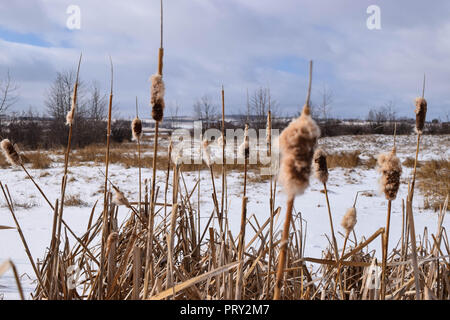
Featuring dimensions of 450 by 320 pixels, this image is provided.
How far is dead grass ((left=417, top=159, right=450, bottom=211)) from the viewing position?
16.7ft

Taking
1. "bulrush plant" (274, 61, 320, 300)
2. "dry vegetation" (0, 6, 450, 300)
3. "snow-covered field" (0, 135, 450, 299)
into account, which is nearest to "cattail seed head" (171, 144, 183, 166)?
"dry vegetation" (0, 6, 450, 300)

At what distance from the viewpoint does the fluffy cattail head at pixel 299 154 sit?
47 centimetres

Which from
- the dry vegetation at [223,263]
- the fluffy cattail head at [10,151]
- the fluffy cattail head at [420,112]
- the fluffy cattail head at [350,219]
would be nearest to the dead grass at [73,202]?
the dry vegetation at [223,263]

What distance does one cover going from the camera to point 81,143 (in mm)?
18516

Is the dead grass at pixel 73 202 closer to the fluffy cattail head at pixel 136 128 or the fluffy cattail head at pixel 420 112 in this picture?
the fluffy cattail head at pixel 136 128

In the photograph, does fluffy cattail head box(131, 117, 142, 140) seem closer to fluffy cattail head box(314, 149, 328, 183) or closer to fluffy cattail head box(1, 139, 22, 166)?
fluffy cattail head box(1, 139, 22, 166)

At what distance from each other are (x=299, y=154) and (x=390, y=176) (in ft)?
1.35

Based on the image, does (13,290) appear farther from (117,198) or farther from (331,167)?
(331,167)

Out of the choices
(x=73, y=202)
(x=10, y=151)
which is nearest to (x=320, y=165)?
(x=10, y=151)

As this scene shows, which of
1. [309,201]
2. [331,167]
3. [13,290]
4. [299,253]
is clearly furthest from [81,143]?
[299,253]

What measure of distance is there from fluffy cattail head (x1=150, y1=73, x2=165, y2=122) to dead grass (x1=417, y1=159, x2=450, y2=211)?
4.95 m

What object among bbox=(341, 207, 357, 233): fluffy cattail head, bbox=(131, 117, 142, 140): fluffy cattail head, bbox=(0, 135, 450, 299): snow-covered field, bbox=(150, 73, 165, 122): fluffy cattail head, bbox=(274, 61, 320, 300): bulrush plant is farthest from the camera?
bbox=(0, 135, 450, 299): snow-covered field

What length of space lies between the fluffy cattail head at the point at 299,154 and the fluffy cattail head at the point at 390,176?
39cm
